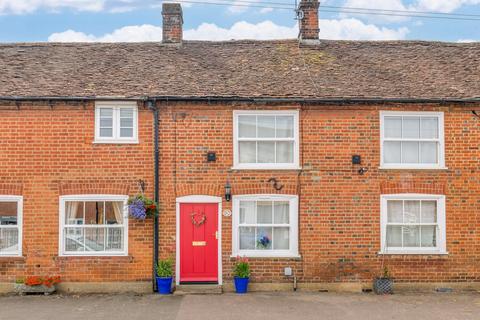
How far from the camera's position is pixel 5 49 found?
15969 mm

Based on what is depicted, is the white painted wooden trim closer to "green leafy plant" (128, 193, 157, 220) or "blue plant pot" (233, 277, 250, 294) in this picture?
"green leafy plant" (128, 193, 157, 220)

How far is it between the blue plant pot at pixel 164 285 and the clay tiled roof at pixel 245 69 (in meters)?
4.65

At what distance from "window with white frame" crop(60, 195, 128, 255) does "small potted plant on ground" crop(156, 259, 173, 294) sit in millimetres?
1169

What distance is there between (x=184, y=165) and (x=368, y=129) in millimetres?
4876

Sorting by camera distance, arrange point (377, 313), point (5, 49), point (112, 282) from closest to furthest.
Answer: point (377, 313)
point (112, 282)
point (5, 49)

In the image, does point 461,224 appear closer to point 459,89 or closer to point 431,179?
point 431,179

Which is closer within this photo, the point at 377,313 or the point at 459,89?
the point at 377,313

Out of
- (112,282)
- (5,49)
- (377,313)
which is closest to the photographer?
(377,313)

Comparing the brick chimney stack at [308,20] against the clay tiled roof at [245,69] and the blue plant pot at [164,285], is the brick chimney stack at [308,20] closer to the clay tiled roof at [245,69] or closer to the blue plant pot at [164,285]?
the clay tiled roof at [245,69]

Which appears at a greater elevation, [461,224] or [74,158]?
[74,158]

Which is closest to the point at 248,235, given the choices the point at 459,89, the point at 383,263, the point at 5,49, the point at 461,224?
the point at 383,263

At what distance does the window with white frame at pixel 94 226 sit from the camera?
13.1 meters

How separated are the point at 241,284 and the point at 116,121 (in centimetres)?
524

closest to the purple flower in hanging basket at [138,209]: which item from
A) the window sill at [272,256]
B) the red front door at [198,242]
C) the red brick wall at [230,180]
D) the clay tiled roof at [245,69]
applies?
the red brick wall at [230,180]
